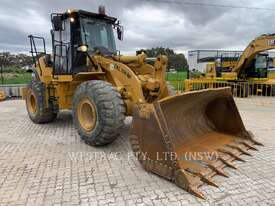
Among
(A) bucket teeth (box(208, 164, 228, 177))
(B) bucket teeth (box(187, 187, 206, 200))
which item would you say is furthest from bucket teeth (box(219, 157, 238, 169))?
(B) bucket teeth (box(187, 187, 206, 200))

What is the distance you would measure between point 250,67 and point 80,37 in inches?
492

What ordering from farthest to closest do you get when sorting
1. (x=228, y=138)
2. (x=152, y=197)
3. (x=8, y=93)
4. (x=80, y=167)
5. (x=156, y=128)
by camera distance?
(x=8, y=93)
(x=228, y=138)
(x=80, y=167)
(x=156, y=128)
(x=152, y=197)

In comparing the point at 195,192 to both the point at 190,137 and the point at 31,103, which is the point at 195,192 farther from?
the point at 31,103

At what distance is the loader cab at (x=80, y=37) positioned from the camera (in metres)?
5.64

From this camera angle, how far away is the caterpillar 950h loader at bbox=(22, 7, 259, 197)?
350 centimetres

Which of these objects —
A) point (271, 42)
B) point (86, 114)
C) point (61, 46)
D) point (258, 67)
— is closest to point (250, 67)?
point (258, 67)

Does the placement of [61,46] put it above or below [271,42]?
below

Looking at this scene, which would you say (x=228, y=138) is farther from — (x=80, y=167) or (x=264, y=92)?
(x=264, y=92)

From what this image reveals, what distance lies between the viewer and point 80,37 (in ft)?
18.5

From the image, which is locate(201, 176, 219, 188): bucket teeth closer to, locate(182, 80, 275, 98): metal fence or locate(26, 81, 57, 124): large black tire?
locate(26, 81, 57, 124): large black tire

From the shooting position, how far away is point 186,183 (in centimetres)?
321

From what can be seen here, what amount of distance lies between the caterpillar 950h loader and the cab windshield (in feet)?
0.07

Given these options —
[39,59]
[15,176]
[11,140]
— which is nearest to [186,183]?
[15,176]

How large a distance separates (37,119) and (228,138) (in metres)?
4.90
